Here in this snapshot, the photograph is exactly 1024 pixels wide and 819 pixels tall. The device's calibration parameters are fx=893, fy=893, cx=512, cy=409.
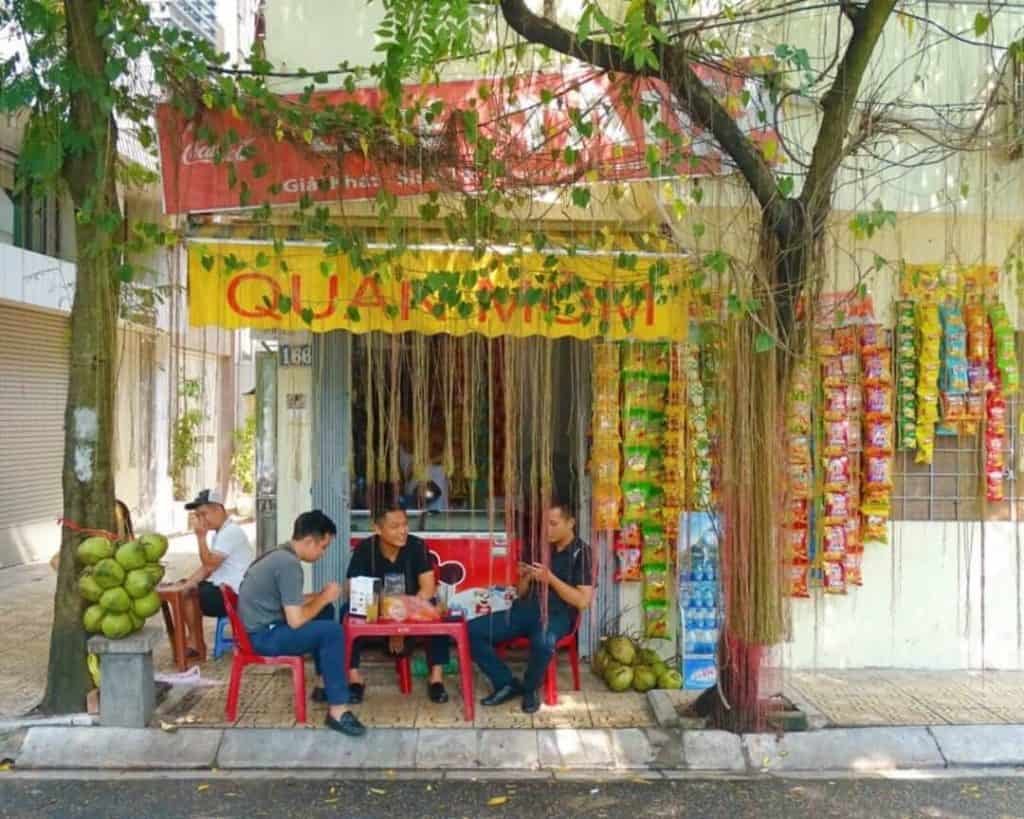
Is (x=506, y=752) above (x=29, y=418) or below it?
below

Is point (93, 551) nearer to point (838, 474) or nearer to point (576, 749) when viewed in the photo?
point (576, 749)

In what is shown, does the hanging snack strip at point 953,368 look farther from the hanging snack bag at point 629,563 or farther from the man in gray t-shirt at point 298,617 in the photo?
the man in gray t-shirt at point 298,617

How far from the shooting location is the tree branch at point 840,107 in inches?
175

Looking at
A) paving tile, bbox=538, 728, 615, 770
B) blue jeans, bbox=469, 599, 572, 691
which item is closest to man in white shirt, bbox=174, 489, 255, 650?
blue jeans, bbox=469, 599, 572, 691

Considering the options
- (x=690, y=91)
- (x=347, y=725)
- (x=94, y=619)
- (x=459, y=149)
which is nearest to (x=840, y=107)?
(x=690, y=91)

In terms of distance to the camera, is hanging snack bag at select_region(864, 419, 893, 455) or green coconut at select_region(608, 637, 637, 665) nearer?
green coconut at select_region(608, 637, 637, 665)

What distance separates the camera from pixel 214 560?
578 centimetres

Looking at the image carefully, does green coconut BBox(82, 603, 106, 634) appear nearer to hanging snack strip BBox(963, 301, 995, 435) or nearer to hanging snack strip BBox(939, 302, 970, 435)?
hanging snack strip BBox(939, 302, 970, 435)

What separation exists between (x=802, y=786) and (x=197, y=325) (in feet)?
13.0

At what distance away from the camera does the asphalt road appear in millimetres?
4004

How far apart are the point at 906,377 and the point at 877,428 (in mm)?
407

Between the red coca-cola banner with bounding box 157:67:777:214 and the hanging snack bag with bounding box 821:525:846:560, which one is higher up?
the red coca-cola banner with bounding box 157:67:777:214

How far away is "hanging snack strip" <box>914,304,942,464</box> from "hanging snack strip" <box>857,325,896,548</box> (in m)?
0.21

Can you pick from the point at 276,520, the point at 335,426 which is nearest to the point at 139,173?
the point at 335,426
